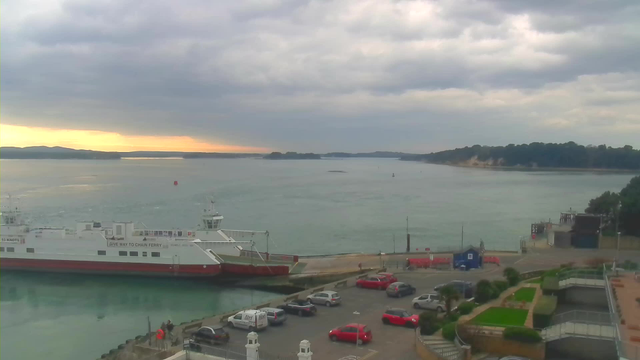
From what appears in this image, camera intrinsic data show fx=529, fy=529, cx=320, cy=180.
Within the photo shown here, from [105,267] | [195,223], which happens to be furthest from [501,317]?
[195,223]

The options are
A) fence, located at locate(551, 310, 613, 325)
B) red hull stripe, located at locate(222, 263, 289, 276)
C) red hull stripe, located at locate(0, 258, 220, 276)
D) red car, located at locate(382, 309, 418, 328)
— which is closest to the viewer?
fence, located at locate(551, 310, 613, 325)

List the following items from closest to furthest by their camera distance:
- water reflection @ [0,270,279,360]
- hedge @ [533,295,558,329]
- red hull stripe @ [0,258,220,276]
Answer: hedge @ [533,295,558,329]
water reflection @ [0,270,279,360]
red hull stripe @ [0,258,220,276]

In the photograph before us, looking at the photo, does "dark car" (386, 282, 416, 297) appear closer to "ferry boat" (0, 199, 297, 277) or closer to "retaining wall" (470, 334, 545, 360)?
"retaining wall" (470, 334, 545, 360)

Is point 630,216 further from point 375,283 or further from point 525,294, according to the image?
point 375,283

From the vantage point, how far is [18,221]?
1527 inches

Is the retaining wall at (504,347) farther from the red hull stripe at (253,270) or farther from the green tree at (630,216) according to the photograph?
the green tree at (630,216)

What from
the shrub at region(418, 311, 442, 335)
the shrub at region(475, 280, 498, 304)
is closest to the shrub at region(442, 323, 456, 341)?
the shrub at region(418, 311, 442, 335)

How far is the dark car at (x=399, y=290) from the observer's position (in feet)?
70.3

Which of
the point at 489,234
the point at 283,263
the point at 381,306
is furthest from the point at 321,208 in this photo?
the point at 381,306

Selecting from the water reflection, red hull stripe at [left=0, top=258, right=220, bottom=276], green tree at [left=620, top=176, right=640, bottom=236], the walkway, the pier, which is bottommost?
the water reflection

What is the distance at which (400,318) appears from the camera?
56.6ft

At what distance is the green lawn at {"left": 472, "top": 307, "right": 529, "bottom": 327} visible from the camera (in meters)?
15.9

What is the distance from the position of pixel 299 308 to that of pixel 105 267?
2156cm

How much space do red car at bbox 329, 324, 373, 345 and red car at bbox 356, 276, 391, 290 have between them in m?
7.43
